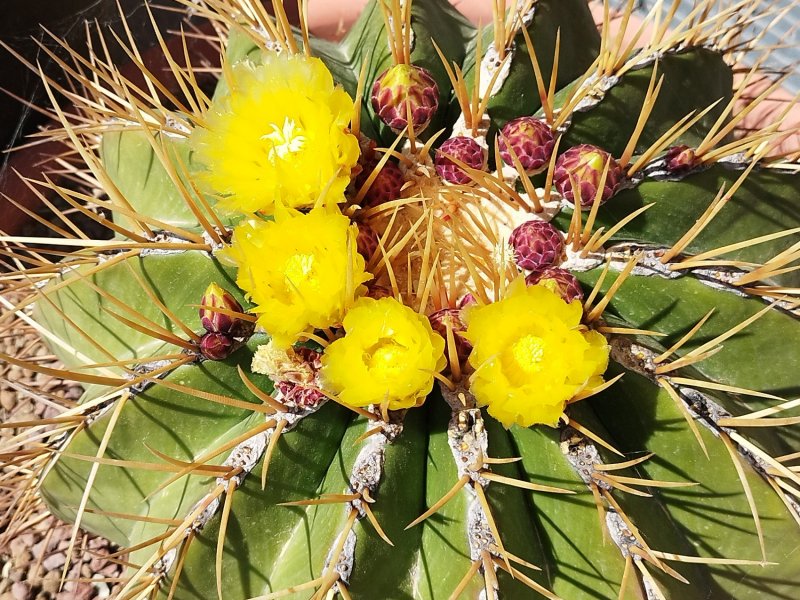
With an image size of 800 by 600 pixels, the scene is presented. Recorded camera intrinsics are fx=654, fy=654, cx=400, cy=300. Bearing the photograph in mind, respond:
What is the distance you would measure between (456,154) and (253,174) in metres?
0.26

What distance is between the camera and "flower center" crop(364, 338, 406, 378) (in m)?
0.65

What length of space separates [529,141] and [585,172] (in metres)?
0.08

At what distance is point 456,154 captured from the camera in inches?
32.3

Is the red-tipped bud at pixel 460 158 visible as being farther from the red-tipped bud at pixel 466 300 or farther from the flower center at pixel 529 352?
the flower center at pixel 529 352

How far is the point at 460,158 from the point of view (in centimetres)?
82

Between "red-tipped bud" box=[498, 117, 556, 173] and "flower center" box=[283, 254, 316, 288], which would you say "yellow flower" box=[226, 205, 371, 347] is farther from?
"red-tipped bud" box=[498, 117, 556, 173]

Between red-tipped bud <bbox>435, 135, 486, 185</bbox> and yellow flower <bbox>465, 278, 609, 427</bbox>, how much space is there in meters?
0.22

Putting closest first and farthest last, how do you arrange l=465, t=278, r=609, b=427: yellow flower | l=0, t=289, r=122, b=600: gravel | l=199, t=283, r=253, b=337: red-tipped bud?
l=465, t=278, r=609, b=427: yellow flower < l=199, t=283, r=253, b=337: red-tipped bud < l=0, t=289, r=122, b=600: gravel

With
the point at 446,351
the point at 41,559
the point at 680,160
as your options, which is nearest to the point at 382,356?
the point at 446,351

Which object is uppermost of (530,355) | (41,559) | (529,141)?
(529,141)

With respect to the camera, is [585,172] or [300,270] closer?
[300,270]

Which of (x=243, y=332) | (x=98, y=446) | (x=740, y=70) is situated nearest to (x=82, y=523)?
(x=98, y=446)

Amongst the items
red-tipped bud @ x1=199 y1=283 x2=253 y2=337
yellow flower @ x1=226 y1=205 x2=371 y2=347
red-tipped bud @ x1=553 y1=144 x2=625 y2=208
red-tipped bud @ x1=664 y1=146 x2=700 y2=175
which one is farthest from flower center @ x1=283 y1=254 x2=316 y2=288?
red-tipped bud @ x1=664 y1=146 x2=700 y2=175

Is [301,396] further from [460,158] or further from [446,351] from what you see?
[460,158]
